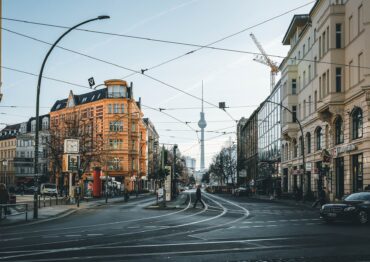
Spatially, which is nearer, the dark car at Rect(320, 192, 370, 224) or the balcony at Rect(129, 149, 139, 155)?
the dark car at Rect(320, 192, 370, 224)

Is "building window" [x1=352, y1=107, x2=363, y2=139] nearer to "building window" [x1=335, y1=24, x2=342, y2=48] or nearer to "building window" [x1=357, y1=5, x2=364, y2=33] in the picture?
"building window" [x1=357, y1=5, x2=364, y2=33]

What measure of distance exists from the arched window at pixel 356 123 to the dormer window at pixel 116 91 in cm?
6149

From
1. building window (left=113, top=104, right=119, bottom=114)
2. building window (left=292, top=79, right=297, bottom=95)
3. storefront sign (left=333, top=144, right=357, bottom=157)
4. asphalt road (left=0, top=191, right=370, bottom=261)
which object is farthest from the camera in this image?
building window (left=113, top=104, right=119, bottom=114)

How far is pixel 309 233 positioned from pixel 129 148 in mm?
79864

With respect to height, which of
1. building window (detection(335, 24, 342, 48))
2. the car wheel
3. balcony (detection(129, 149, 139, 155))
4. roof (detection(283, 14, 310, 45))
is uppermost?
roof (detection(283, 14, 310, 45))

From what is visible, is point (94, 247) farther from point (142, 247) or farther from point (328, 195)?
point (328, 195)

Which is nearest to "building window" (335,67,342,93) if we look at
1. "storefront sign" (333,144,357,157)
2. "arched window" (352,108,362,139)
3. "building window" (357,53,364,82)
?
"arched window" (352,108,362,139)

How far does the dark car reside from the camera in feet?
69.2

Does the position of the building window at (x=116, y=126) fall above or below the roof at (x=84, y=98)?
below

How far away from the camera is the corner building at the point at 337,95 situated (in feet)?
116

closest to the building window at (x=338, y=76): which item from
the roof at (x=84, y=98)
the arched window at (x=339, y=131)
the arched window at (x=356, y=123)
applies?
the arched window at (x=339, y=131)

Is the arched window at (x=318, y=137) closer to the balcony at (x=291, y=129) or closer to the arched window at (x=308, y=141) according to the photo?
the arched window at (x=308, y=141)

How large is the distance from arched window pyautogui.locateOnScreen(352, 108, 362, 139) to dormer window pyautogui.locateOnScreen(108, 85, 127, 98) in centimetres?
6149

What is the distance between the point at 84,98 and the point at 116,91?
13.1 meters
